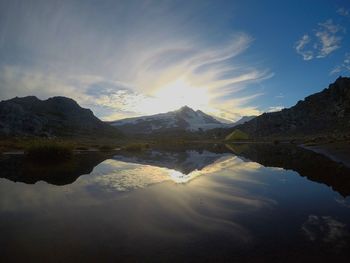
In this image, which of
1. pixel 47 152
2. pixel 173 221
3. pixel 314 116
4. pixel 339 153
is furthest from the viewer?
pixel 314 116

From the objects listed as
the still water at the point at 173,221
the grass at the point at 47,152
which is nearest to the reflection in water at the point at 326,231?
the still water at the point at 173,221

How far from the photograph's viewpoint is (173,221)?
11.1 metres

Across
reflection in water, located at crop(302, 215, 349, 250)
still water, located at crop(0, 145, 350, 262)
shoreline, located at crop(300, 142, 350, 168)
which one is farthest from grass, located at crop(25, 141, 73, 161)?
shoreline, located at crop(300, 142, 350, 168)

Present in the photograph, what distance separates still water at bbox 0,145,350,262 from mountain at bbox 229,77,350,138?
114215 millimetres

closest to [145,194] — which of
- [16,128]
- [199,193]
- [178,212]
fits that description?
[199,193]

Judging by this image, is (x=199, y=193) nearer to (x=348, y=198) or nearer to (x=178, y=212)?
(x=178, y=212)

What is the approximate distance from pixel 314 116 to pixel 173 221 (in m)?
161

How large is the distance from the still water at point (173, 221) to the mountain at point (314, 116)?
375 feet

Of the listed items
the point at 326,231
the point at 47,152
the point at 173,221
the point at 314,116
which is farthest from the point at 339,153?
the point at 314,116

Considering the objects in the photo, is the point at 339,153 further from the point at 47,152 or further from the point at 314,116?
the point at 314,116

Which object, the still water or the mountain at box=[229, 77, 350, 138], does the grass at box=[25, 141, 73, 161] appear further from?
the mountain at box=[229, 77, 350, 138]

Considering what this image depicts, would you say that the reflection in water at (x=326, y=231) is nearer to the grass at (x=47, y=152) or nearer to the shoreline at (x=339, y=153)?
the shoreline at (x=339, y=153)

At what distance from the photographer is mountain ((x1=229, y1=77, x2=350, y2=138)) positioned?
130500 millimetres

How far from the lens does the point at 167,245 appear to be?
8602 mm
